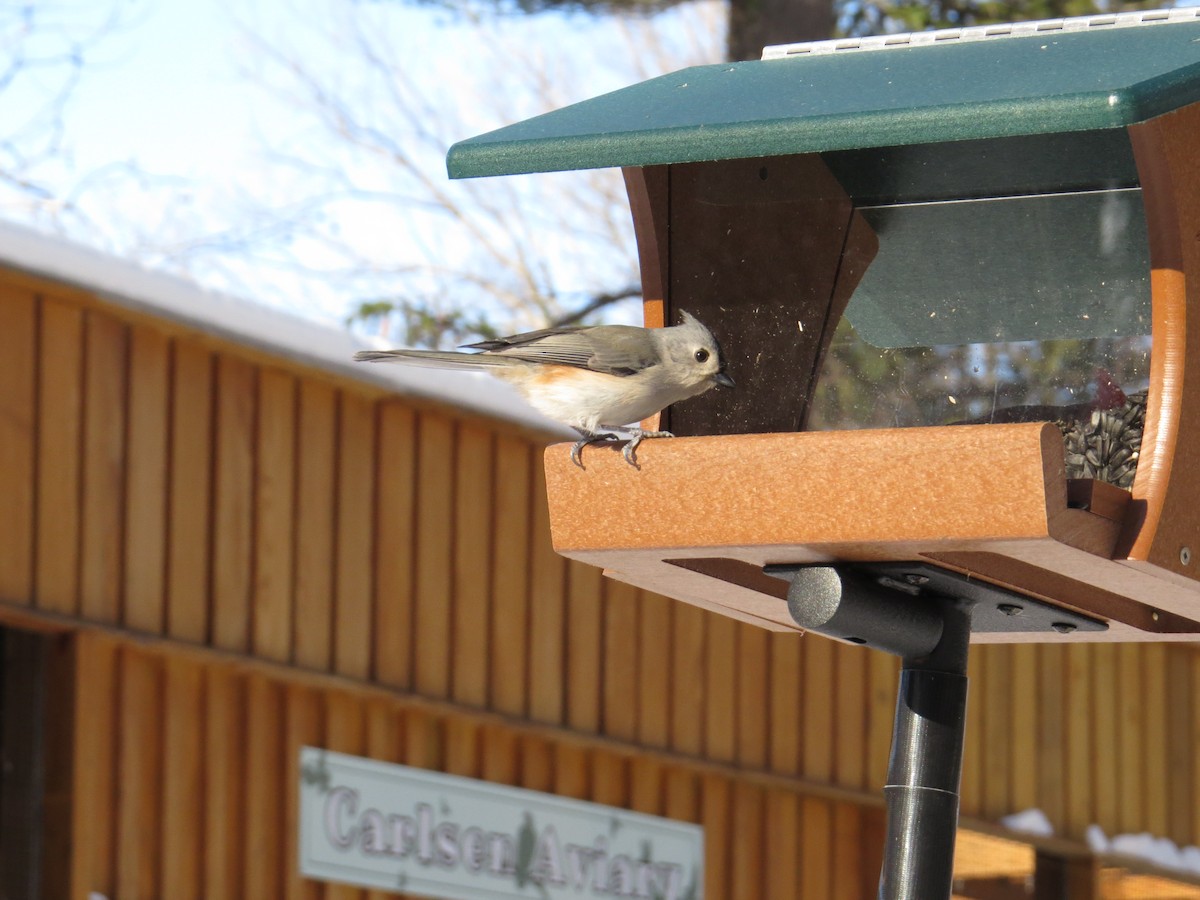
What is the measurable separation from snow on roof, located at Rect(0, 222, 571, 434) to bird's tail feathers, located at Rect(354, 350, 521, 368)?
8.86 ft

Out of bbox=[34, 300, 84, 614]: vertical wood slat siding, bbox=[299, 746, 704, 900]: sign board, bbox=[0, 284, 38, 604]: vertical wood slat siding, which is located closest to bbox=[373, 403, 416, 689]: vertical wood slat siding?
bbox=[299, 746, 704, 900]: sign board

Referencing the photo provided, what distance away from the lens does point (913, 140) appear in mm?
2814

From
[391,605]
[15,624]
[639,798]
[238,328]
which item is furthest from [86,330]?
[639,798]

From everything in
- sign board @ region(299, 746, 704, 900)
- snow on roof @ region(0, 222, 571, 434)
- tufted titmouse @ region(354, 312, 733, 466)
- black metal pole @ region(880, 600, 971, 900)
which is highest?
snow on roof @ region(0, 222, 571, 434)

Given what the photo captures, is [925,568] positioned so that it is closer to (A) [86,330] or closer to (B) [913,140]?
(B) [913,140]

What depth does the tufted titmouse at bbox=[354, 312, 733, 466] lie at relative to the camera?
11.6 feet

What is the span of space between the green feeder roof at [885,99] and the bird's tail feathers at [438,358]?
0.61 metres

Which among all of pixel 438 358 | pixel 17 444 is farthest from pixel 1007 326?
pixel 17 444

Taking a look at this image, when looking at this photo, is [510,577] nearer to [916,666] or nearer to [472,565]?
[472,565]

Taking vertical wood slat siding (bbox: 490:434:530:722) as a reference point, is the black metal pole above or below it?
below

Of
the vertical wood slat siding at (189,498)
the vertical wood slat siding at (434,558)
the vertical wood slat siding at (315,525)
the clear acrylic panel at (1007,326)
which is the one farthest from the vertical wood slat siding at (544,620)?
the clear acrylic panel at (1007,326)

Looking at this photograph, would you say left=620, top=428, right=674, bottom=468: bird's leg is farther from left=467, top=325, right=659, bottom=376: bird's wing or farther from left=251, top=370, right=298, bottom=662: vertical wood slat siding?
left=251, top=370, right=298, bottom=662: vertical wood slat siding

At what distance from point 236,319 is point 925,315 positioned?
4.71m

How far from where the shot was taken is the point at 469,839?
8719 millimetres
